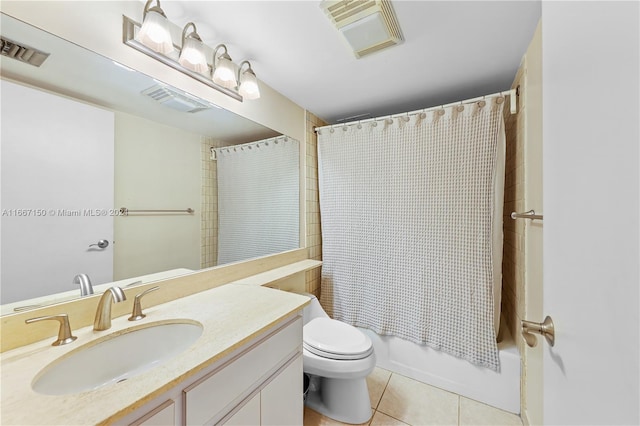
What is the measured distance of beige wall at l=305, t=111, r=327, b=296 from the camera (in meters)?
2.14

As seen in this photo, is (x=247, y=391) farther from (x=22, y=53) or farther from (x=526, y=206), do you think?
(x=526, y=206)

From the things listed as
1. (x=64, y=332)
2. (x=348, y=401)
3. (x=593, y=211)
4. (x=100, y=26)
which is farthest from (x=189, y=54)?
(x=348, y=401)

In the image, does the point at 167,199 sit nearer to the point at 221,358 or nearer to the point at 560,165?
the point at 221,358

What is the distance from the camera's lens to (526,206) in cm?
131

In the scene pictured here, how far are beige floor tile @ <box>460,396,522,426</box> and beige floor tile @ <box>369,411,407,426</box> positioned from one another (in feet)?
1.18

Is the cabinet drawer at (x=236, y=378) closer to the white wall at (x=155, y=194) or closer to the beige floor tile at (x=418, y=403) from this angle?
the white wall at (x=155, y=194)

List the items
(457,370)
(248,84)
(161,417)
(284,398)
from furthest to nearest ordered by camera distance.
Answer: (457,370), (248,84), (284,398), (161,417)

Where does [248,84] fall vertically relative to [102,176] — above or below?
above

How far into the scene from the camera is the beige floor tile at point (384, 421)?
139 cm

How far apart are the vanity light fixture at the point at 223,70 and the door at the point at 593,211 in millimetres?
1261

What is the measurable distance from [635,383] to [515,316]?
160 cm

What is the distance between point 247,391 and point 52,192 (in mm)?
964

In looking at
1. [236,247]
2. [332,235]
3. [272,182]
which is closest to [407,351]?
[332,235]

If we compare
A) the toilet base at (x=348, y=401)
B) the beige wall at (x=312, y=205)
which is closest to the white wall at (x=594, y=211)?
the toilet base at (x=348, y=401)
